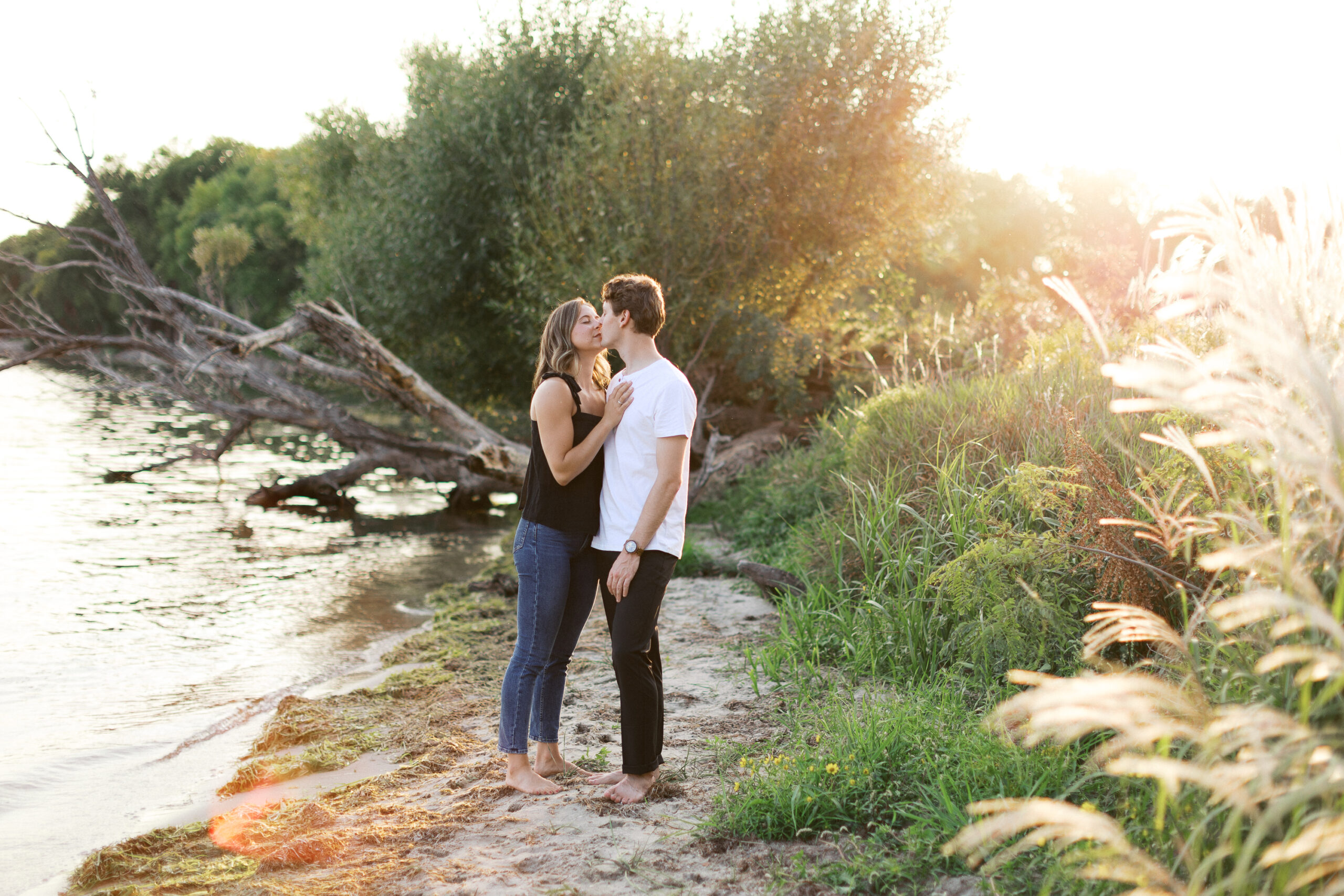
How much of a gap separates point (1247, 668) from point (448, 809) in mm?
3142

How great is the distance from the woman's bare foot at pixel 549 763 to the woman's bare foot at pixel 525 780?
5.3 inches

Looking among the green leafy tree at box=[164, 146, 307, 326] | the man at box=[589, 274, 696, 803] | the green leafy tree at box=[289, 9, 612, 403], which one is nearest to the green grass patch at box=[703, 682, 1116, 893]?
the man at box=[589, 274, 696, 803]

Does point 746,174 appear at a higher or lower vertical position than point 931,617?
higher

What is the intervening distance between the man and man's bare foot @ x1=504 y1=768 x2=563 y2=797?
31 cm

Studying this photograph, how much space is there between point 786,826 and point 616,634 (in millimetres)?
1047

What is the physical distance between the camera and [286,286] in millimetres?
50750

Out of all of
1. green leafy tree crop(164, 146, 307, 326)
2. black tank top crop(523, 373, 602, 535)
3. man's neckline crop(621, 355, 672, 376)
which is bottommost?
black tank top crop(523, 373, 602, 535)

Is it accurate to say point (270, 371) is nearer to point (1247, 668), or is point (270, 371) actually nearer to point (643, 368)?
point (643, 368)

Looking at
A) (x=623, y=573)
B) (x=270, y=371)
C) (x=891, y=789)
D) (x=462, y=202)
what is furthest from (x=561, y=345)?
(x=462, y=202)

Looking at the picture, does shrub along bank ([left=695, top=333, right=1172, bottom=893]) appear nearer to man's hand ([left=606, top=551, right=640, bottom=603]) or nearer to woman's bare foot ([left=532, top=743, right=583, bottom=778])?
woman's bare foot ([left=532, top=743, right=583, bottom=778])

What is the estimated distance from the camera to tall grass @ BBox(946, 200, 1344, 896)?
1881mm

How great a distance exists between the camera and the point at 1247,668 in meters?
2.53

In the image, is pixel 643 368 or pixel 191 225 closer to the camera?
pixel 643 368

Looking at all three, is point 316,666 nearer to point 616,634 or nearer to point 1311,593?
point 616,634
